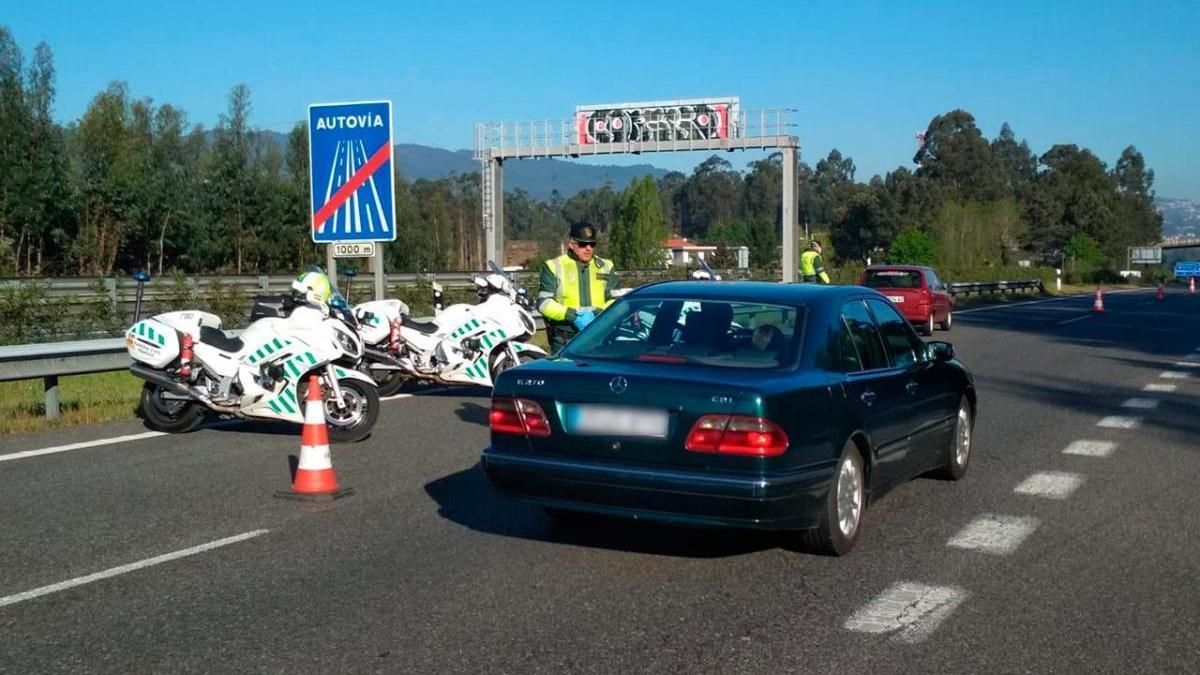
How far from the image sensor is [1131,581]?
6.45 metres

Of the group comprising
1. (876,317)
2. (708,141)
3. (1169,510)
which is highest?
(708,141)

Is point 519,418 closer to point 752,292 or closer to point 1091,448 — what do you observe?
point 752,292

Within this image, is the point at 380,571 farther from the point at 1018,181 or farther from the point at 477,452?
the point at 1018,181

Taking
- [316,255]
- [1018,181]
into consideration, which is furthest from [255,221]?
[1018,181]

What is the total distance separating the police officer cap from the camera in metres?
10.5

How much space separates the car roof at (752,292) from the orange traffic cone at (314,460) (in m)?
2.29

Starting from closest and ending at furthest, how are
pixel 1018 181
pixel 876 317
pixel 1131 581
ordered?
pixel 1131 581 < pixel 876 317 < pixel 1018 181

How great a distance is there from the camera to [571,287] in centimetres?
1053

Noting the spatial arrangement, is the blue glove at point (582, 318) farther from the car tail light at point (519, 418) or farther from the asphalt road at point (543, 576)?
the car tail light at point (519, 418)

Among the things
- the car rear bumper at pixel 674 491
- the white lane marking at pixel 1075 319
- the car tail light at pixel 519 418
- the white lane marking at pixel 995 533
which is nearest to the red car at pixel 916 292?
the white lane marking at pixel 1075 319

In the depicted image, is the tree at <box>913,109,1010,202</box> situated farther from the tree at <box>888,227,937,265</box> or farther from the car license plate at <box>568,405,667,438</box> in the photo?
the car license plate at <box>568,405,667,438</box>

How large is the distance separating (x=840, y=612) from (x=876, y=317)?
248 cm

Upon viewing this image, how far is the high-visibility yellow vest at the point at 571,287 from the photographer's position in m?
10.5

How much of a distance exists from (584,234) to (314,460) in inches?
128
